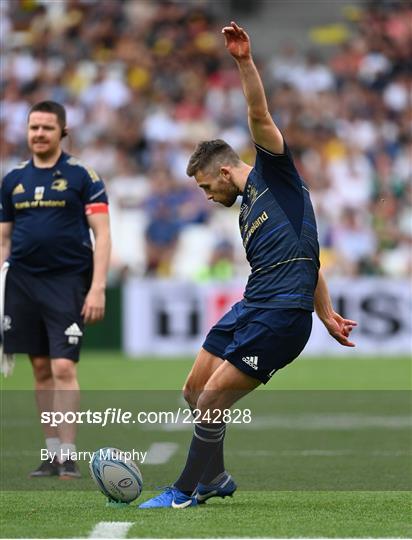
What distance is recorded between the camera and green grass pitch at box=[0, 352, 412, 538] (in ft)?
20.8

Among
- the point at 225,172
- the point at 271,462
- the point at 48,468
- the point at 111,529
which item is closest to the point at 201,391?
the point at 225,172

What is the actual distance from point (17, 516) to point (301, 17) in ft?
67.2

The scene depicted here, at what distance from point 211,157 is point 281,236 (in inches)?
22.0

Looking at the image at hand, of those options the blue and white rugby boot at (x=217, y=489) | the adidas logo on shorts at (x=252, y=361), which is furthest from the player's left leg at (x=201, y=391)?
the adidas logo on shorts at (x=252, y=361)

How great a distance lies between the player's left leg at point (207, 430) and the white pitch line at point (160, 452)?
2.19 meters

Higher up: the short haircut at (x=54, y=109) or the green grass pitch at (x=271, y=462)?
the short haircut at (x=54, y=109)

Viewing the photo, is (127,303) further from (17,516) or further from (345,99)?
Result: (17,516)

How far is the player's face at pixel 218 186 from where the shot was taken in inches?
274

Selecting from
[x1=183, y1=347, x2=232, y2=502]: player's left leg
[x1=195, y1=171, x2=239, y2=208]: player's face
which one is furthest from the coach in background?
[x1=195, y1=171, x2=239, y2=208]: player's face

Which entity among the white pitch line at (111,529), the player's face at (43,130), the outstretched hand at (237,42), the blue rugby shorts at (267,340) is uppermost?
the outstretched hand at (237,42)

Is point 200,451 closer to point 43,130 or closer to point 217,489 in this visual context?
point 217,489

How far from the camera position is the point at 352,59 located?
23844 millimetres
